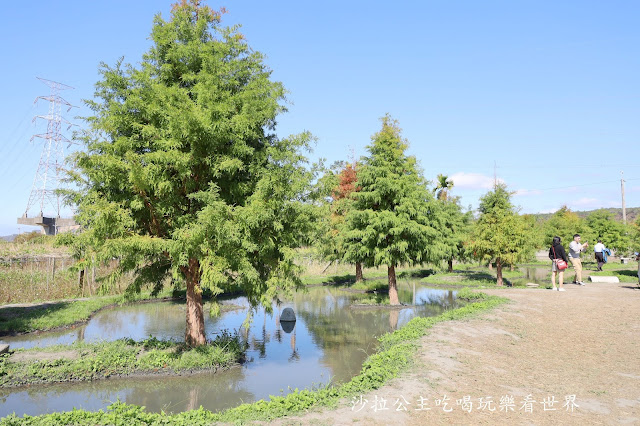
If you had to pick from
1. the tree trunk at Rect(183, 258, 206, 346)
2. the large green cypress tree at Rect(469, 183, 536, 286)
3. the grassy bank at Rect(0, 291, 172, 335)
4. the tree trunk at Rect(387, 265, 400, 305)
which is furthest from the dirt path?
the large green cypress tree at Rect(469, 183, 536, 286)

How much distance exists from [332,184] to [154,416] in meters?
8.18

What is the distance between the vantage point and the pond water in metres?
10.5

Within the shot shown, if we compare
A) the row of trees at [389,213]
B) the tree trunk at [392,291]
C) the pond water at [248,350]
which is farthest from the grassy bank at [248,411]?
the tree trunk at [392,291]

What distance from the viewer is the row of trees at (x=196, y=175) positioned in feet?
37.2

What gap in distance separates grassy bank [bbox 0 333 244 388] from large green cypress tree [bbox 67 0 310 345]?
3.52ft

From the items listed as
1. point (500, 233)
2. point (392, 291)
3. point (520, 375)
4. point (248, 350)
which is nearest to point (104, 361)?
point (248, 350)

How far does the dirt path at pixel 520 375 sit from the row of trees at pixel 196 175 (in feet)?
16.2

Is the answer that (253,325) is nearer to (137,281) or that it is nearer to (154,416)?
(137,281)

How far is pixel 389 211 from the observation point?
2247 cm

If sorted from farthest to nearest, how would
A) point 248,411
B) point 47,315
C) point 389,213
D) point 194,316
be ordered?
1. point 389,213
2. point 47,315
3. point 194,316
4. point 248,411

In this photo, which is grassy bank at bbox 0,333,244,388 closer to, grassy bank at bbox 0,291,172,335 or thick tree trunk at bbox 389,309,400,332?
grassy bank at bbox 0,291,172,335

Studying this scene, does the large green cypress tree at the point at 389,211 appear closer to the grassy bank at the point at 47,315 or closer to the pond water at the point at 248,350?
the pond water at the point at 248,350

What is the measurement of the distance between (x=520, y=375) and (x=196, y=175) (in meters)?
9.83

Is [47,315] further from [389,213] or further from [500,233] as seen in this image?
[500,233]
